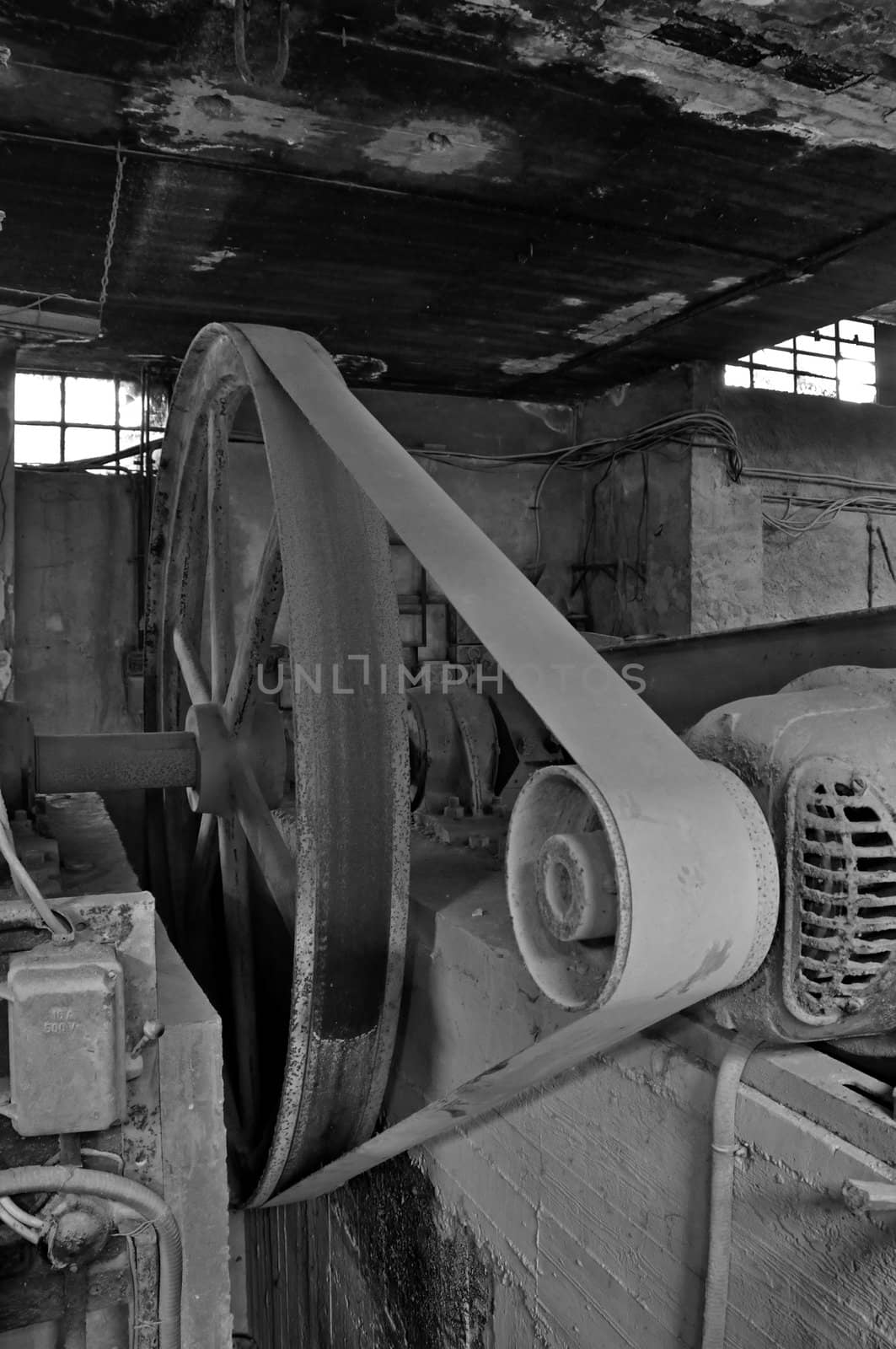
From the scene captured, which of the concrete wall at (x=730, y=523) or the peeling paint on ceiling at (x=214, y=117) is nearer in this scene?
the peeling paint on ceiling at (x=214, y=117)

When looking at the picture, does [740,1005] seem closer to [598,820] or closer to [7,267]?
[598,820]

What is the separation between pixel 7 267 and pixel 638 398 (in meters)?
4.08

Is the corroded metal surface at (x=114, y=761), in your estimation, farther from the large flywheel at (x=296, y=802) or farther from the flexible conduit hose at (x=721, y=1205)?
the flexible conduit hose at (x=721, y=1205)

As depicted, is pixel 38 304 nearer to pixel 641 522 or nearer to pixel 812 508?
pixel 641 522

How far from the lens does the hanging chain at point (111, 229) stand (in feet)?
13.0

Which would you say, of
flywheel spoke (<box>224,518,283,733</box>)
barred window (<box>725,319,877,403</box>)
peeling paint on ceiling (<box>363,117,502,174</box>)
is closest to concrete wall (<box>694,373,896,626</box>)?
barred window (<box>725,319,877,403</box>)

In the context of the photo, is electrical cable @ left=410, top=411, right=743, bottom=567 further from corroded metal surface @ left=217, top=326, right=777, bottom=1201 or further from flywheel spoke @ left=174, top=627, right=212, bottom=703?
corroded metal surface @ left=217, top=326, right=777, bottom=1201

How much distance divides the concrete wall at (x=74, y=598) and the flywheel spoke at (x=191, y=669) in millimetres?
2711

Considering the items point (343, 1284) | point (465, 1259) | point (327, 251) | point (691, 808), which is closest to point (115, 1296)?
point (691, 808)

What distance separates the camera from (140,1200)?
4.51 feet

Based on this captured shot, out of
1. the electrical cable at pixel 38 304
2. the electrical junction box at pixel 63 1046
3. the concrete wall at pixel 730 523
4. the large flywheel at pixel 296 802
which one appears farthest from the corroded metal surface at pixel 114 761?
the concrete wall at pixel 730 523

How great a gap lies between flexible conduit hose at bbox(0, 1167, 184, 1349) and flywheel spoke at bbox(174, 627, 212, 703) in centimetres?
214

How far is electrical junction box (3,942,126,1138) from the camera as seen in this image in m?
1.29

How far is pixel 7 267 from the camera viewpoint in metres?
5.01
